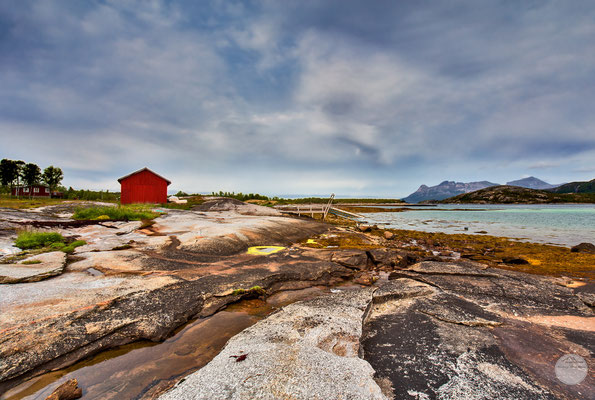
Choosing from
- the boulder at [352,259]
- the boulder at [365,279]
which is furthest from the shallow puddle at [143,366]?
the boulder at [352,259]

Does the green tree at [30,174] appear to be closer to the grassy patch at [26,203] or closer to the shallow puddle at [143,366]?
the grassy patch at [26,203]

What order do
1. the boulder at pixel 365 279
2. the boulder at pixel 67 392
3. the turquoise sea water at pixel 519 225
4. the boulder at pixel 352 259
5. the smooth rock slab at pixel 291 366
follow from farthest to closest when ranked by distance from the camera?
the turquoise sea water at pixel 519 225
the boulder at pixel 352 259
the boulder at pixel 365 279
the boulder at pixel 67 392
the smooth rock slab at pixel 291 366

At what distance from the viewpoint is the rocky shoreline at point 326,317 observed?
10.5 feet

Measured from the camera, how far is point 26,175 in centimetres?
6525

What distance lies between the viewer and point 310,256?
401 inches

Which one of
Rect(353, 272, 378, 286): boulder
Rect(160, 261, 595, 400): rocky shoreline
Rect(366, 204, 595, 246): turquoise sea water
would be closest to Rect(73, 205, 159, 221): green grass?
Rect(353, 272, 378, 286): boulder


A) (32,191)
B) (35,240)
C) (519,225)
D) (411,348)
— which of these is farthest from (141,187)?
(32,191)

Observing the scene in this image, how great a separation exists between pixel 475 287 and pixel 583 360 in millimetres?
2986

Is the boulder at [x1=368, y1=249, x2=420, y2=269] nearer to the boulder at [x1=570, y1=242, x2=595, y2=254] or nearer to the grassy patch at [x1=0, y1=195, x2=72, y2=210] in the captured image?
the boulder at [x1=570, y1=242, x2=595, y2=254]

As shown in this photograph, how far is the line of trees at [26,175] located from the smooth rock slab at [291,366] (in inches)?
3674

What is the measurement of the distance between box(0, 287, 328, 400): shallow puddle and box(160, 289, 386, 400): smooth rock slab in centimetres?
55

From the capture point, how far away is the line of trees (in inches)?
2400

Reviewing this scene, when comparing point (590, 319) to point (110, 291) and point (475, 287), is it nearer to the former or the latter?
point (475, 287)

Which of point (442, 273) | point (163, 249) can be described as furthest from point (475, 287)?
point (163, 249)
